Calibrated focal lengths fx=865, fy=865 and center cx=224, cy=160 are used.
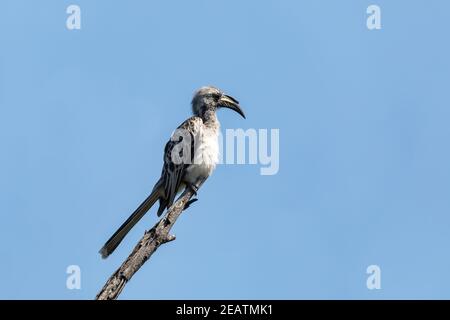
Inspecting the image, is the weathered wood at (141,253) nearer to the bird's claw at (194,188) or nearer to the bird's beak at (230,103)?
the bird's claw at (194,188)

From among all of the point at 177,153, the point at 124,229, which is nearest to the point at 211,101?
the point at 177,153

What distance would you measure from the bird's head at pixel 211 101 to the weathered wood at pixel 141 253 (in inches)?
121

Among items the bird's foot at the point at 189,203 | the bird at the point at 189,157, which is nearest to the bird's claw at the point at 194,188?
the bird at the point at 189,157

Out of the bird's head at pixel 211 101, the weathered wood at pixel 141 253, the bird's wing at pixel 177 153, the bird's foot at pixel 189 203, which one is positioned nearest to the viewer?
the weathered wood at pixel 141 253

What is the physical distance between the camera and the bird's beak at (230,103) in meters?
12.9

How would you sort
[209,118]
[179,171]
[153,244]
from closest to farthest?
1. [153,244]
2. [179,171]
3. [209,118]

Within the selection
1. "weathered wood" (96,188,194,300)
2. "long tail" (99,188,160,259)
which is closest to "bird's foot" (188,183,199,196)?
"long tail" (99,188,160,259)

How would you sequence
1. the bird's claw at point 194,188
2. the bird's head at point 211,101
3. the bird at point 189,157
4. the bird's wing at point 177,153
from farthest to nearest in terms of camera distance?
1. the bird's head at point 211,101
2. the bird's wing at point 177,153
3. the bird at point 189,157
4. the bird's claw at point 194,188

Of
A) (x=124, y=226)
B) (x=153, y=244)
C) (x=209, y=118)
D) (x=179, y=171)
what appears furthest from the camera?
(x=209, y=118)

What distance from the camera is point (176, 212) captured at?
980 cm

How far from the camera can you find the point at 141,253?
898 centimetres
